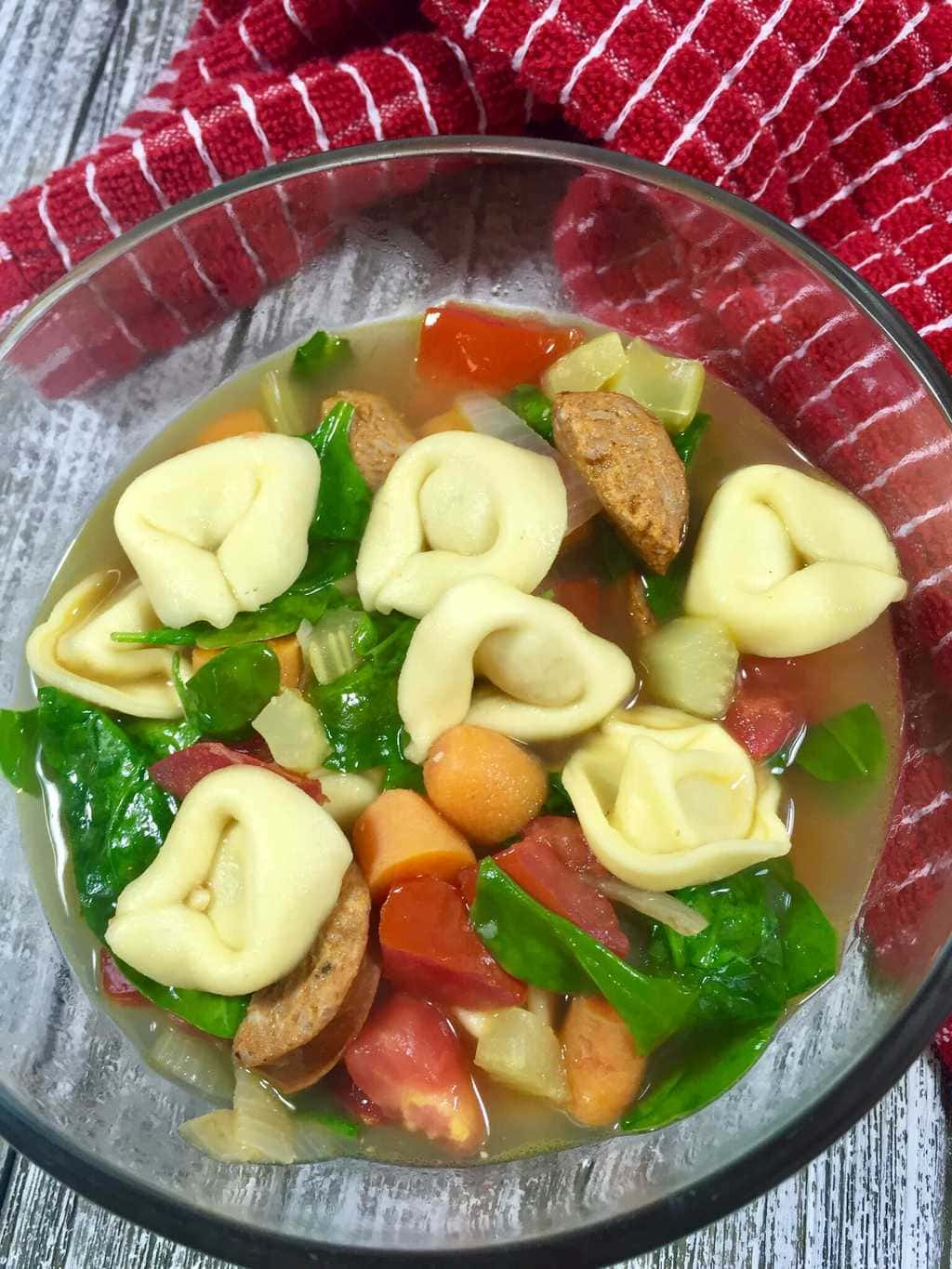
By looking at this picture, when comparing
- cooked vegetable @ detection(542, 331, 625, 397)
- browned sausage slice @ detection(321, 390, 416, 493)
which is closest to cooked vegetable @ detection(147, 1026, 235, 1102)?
browned sausage slice @ detection(321, 390, 416, 493)

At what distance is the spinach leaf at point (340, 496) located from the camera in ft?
6.90

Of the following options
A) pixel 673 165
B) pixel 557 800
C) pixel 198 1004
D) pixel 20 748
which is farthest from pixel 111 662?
pixel 673 165

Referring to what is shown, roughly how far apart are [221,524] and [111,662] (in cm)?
32

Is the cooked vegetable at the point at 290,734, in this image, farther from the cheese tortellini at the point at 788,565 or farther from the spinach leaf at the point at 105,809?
the cheese tortellini at the point at 788,565

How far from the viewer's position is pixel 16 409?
2246mm

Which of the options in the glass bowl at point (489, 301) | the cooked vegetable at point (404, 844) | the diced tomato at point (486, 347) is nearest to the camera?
the glass bowl at point (489, 301)

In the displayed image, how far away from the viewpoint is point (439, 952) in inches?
70.2

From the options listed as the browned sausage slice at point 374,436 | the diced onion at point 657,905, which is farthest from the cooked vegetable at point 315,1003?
the browned sausage slice at point 374,436

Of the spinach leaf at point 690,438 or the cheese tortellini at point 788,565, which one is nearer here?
the cheese tortellini at point 788,565

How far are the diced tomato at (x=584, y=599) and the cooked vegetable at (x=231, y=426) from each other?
70 centimetres

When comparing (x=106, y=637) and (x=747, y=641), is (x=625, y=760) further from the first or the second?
(x=106, y=637)

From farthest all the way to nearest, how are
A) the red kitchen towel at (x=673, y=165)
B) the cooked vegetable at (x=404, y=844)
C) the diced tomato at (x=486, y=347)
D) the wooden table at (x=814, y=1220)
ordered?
the diced tomato at (x=486, y=347) → the red kitchen towel at (x=673, y=165) → the wooden table at (x=814, y=1220) → the cooked vegetable at (x=404, y=844)

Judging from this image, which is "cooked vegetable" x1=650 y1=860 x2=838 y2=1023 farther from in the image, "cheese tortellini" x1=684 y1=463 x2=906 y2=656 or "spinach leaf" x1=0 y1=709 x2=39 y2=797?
"spinach leaf" x1=0 y1=709 x2=39 y2=797

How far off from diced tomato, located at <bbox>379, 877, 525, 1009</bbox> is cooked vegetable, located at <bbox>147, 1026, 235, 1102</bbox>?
0.33 metres
